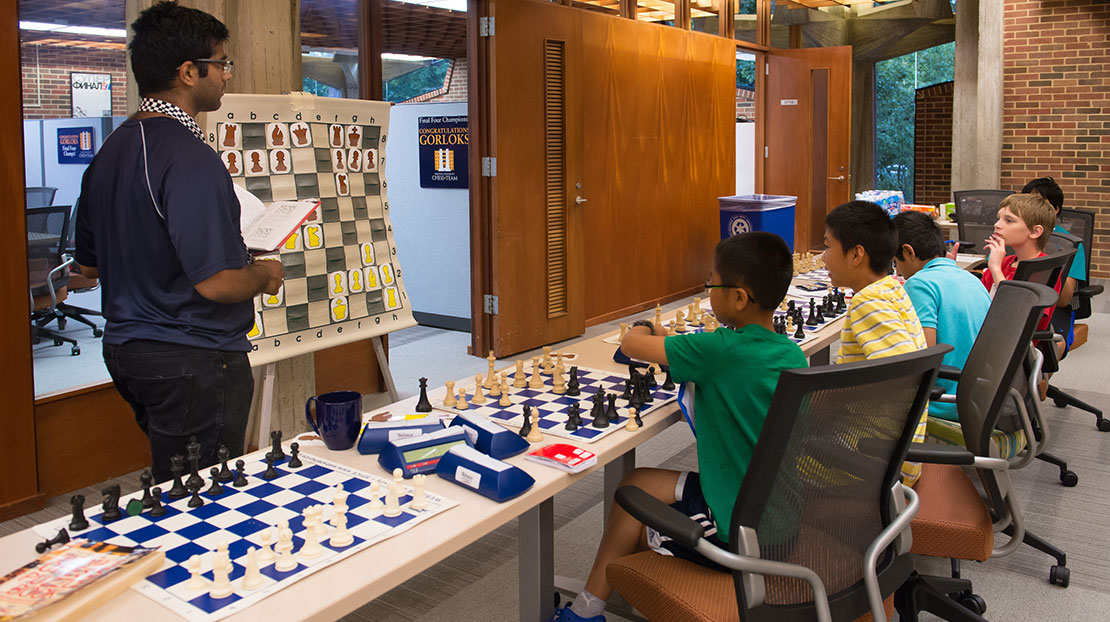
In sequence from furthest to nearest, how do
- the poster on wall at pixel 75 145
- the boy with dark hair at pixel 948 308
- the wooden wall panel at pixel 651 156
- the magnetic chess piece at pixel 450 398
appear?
the wooden wall panel at pixel 651 156
the poster on wall at pixel 75 145
the boy with dark hair at pixel 948 308
the magnetic chess piece at pixel 450 398

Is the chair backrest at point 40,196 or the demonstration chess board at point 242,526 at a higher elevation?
the chair backrest at point 40,196

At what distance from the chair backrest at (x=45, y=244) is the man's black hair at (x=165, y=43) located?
5.71ft

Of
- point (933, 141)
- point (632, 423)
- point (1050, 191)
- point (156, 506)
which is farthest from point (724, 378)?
point (933, 141)

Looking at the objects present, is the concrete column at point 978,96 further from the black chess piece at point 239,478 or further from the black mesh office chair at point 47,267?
the black chess piece at point 239,478

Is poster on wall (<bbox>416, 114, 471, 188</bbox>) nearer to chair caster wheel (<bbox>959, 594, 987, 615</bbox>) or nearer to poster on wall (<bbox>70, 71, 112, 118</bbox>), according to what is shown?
poster on wall (<bbox>70, 71, 112, 118</bbox>)

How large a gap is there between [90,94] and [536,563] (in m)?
2.82

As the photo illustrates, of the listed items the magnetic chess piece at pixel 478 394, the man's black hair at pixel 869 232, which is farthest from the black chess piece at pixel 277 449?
the man's black hair at pixel 869 232

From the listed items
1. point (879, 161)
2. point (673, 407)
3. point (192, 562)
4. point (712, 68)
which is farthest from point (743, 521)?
point (879, 161)

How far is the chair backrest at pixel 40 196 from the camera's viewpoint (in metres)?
3.49

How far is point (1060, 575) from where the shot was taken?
2883 mm

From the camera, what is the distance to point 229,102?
3.36 meters

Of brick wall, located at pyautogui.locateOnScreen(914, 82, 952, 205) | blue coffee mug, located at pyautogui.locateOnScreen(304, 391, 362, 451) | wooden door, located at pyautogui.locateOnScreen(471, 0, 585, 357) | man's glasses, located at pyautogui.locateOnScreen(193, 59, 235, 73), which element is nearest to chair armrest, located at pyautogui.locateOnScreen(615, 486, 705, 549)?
blue coffee mug, located at pyautogui.locateOnScreen(304, 391, 362, 451)

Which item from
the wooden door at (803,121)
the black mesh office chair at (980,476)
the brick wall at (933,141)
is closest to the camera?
the black mesh office chair at (980,476)

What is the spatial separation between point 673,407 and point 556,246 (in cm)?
407
